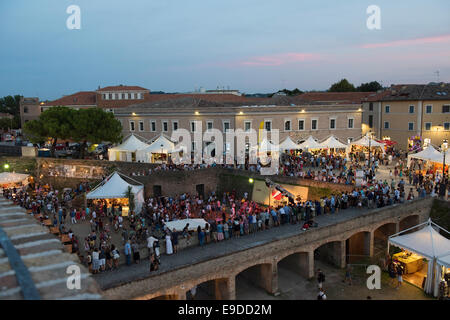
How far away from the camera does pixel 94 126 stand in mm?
33219

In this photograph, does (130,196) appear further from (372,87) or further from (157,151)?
(372,87)

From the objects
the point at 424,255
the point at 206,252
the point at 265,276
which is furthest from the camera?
the point at 265,276

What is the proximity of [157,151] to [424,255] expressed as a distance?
20835 millimetres

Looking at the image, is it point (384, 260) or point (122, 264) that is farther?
point (384, 260)

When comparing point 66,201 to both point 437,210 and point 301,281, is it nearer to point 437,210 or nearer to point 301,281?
point 301,281

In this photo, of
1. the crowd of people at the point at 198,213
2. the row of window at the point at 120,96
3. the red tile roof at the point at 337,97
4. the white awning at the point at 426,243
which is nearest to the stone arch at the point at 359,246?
the crowd of people at the point at 198,213

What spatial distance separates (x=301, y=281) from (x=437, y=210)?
9.76 m

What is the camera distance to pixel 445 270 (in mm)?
16438

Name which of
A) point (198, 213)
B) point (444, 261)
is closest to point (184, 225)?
point (198, 213)

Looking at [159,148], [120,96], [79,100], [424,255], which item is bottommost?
[424,255]

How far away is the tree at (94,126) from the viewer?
32.8m

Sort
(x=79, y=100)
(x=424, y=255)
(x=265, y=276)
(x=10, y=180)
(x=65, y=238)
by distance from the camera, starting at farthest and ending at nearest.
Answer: (x=79, y=100) < (x=10, y=180) < (x=265, y=276) < (x=424, y=255) < (x=65, y=238)

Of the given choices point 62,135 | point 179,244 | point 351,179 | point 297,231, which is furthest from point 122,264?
point 62,135

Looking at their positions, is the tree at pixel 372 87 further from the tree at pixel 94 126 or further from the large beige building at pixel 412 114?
the tree at pixel 94 126
